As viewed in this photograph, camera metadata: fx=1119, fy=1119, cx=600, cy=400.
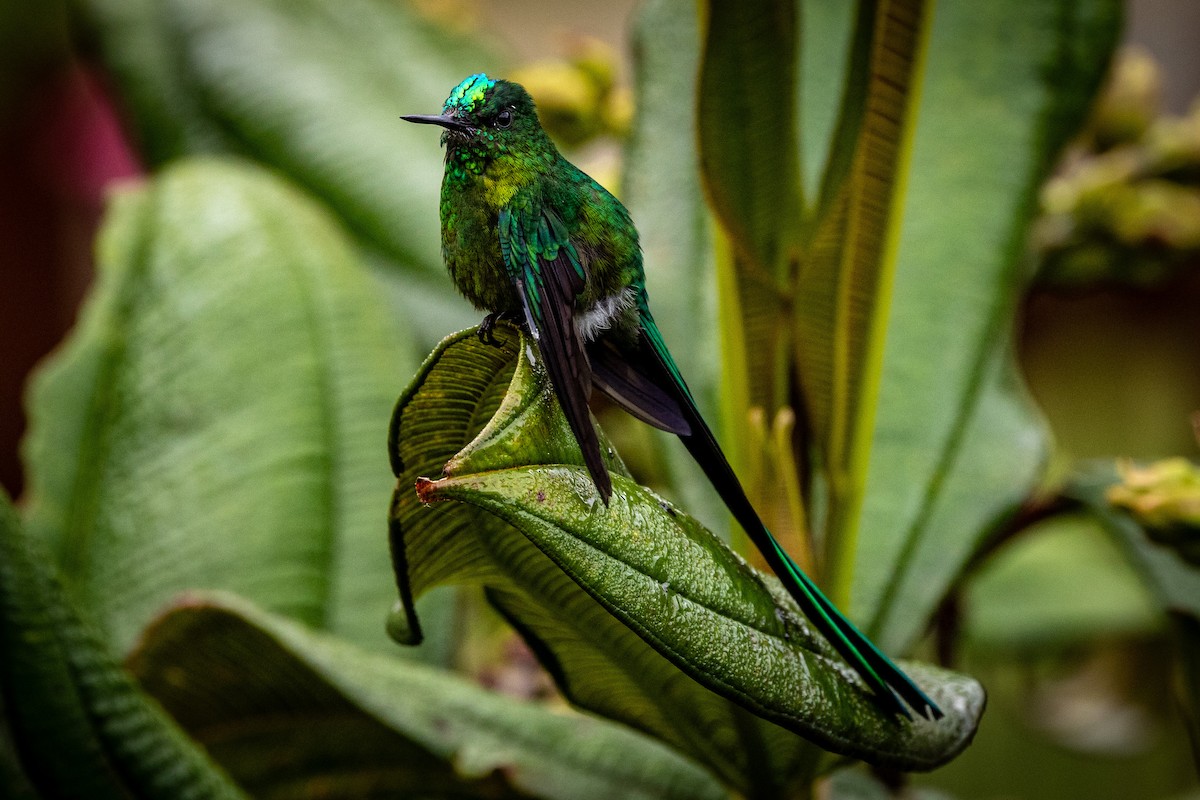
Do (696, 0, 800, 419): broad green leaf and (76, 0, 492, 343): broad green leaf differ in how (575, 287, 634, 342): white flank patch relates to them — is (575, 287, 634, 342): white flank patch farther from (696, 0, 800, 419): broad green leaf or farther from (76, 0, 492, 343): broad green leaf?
(76, 0, 492, 343): broad green leaf

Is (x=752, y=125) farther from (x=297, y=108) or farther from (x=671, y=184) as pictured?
(x=297, y=108)

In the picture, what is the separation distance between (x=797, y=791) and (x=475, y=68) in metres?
0.66

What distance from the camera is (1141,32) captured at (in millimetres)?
1581

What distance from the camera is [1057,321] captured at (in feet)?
3.85

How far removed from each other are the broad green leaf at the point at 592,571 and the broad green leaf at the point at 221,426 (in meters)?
0.24

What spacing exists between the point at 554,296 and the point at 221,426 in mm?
336

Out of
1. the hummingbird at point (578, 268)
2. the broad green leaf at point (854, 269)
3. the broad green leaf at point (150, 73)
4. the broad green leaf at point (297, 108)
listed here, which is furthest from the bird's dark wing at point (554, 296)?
the broad green leaf at point (150, 73)

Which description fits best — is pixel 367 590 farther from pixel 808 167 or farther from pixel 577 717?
pixel 808 167

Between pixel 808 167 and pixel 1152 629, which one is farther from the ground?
pixel 808 167

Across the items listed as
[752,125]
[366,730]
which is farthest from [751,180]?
[366,730]

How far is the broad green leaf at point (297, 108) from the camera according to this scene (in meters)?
0.76

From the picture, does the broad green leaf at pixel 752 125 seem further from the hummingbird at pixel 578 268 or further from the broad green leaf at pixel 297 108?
the broad green leaf at pixel 297 108

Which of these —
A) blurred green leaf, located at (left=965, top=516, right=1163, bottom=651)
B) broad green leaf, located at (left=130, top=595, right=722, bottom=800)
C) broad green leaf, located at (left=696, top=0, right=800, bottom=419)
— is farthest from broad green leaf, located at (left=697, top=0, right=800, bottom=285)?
blurred green leaf, located at (left=965, top=516, right=1163, bottom=651)

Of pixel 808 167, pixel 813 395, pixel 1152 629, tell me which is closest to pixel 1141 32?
pixel 1152 629
